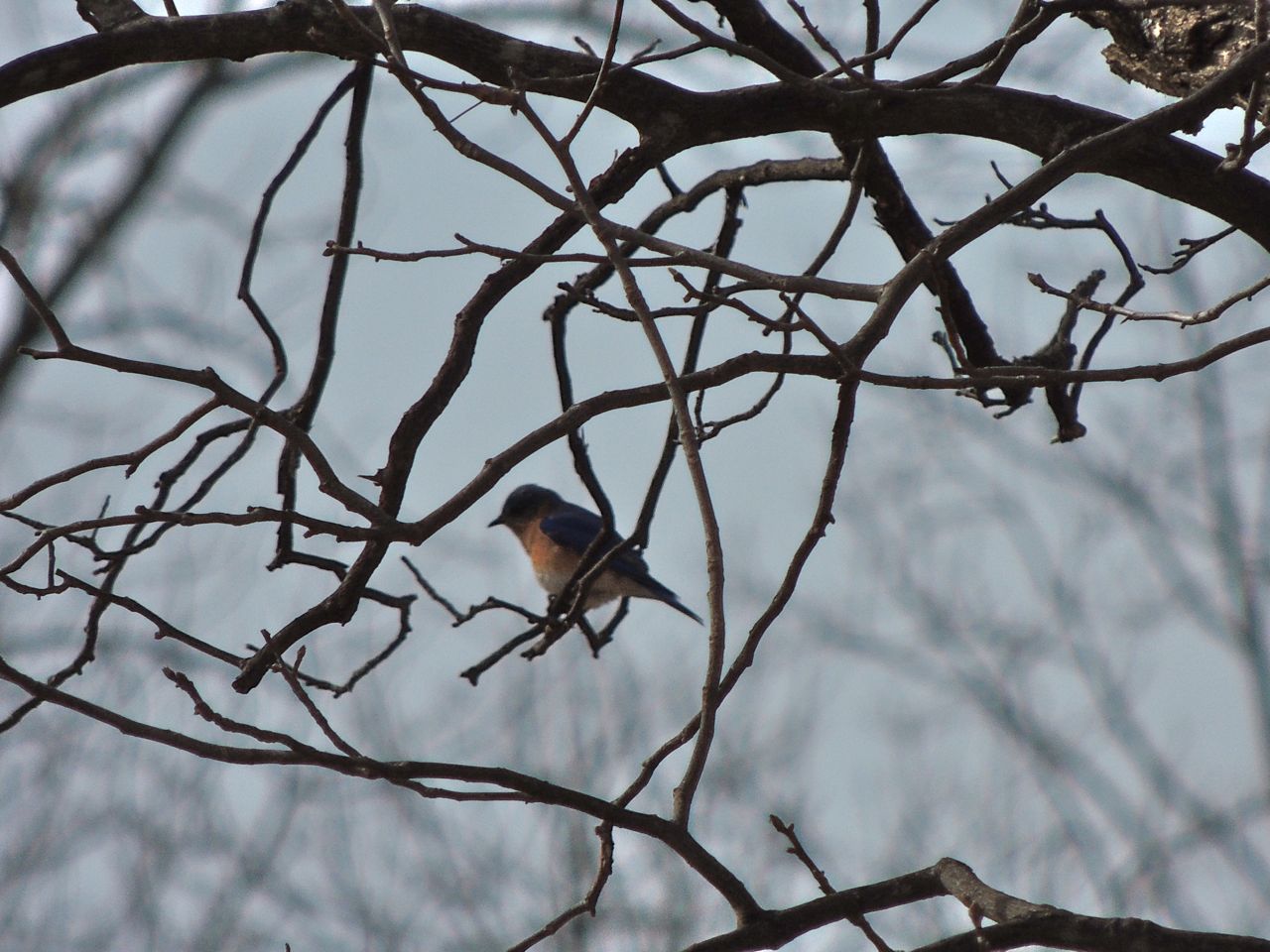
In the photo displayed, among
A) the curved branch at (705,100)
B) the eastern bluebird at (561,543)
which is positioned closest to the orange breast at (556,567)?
the eastern bluebird at (561,543)

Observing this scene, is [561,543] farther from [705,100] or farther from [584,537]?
[705,100]

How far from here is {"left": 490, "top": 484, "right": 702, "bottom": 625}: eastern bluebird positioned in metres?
7.68

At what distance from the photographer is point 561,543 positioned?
8.45 meters

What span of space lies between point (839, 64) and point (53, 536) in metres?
1.51

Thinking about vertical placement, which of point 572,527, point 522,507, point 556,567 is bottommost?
point 556,567

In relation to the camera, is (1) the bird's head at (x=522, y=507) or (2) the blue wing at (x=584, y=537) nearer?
(2) the blue wing at (x=584, y=537)

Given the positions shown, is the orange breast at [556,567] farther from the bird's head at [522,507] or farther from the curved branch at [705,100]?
the curved branch at [705,100]

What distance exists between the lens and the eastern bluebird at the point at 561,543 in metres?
7.68

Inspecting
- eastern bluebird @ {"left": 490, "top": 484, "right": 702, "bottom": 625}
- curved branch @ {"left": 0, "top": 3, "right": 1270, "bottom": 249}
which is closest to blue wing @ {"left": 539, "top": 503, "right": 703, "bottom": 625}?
eastern bluebird @ {"left": 490, "top": 484, "right": 702, "bottom": 625}

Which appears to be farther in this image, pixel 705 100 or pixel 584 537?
pixel 584 537

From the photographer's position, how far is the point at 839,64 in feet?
7.76

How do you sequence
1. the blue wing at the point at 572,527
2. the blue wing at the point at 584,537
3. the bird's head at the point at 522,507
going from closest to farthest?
the blue wing at the point at 584,537, the blue wing at the point at 572,527, the bird's head at the point at 522,507

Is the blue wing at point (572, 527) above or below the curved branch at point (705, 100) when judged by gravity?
above

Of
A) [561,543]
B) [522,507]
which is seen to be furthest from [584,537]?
[522,507]
